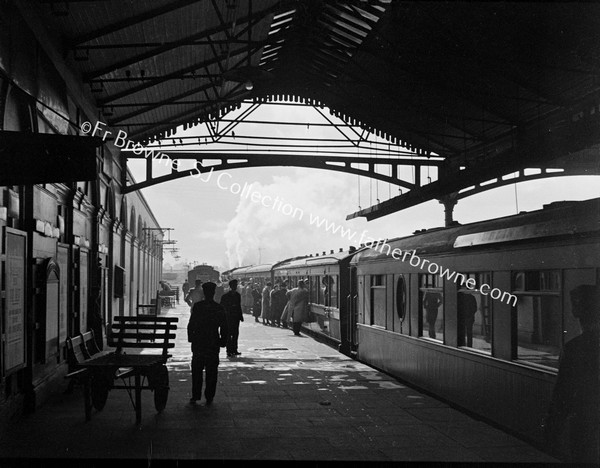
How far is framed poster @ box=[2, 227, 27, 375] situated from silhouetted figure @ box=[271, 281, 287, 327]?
1491cm

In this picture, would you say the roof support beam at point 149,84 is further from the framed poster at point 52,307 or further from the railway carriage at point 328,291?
the framed poster at point 52,307

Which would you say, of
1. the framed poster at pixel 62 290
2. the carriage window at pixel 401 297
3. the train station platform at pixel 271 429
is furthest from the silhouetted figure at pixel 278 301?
the framed poster at pixel 62 290

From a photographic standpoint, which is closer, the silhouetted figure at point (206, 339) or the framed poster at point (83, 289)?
the silhouetted figure at point (206, 339)

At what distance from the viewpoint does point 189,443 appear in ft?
21.4

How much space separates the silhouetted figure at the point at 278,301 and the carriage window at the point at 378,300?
32.6ft

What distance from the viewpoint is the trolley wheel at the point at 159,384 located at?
25.9ft

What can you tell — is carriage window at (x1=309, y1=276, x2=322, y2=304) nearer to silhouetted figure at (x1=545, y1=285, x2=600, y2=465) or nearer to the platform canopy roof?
the platform canopy roof

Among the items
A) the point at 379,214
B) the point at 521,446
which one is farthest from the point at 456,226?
the point at 379,214

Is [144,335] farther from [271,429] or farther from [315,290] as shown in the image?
[315,290]

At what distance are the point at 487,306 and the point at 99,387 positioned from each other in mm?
4496

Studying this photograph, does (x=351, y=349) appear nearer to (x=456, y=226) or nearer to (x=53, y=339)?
(x=456, y=226)

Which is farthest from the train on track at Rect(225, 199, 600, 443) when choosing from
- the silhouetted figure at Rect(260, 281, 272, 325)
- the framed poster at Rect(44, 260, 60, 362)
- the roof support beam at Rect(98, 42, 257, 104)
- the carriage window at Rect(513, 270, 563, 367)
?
the silhouetted figure at Rect(260, 281, 272, 325)

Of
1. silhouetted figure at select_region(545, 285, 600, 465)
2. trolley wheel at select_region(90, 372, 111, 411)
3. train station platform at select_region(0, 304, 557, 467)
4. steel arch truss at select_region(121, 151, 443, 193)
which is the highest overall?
steel arch truss at select_region(121, 151, 443, 193)

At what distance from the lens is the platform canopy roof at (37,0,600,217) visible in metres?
10.4
